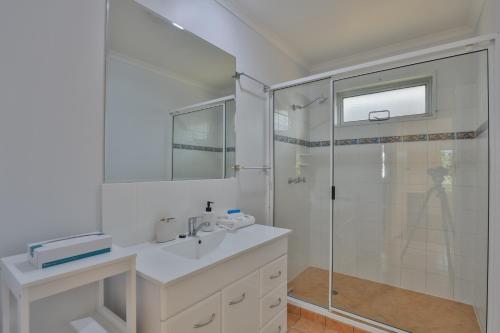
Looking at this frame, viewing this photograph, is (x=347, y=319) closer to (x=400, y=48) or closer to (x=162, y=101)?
(x=162, y=101)

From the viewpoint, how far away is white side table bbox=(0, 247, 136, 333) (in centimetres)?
78

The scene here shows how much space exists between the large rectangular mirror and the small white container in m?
0.26

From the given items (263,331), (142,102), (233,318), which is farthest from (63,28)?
(263,331)

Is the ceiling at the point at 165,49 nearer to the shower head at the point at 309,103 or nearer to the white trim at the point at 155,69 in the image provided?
the white trim at the point at 155,69

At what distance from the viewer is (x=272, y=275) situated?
1662 millimetres

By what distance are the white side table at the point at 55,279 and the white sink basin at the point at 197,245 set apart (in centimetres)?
38

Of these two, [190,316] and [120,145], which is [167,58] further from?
[190,316]

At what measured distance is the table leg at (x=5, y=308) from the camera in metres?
0.92

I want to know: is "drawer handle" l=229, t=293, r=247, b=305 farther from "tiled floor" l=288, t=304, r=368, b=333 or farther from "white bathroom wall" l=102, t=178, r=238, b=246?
"tiled floor" l=288, t=304, r=368, b=333

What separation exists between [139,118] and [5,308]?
0.99m

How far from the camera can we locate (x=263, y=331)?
158cm

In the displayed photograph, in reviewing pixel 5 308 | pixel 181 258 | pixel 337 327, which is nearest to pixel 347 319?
pixel 337 327

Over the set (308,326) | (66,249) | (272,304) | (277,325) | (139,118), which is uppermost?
(139,118)

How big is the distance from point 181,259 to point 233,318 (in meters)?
0.44
